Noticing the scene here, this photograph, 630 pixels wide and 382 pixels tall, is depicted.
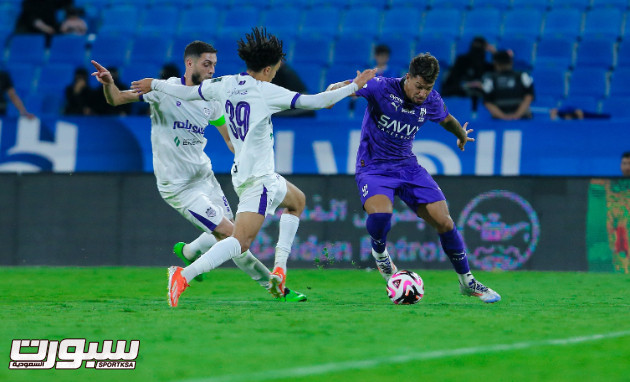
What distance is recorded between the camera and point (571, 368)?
503cm

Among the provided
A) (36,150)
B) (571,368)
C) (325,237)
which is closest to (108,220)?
(36,150)

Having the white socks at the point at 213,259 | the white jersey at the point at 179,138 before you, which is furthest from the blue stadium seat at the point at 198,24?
the white socks at the point at 213,259

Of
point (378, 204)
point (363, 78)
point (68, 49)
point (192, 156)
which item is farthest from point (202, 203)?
point (68, 49)

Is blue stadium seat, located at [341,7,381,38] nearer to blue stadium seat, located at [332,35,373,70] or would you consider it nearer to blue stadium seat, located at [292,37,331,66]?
blue stadium seat, located at [332,35,373,70]

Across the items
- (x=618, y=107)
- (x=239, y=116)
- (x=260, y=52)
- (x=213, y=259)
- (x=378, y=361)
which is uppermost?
(x=618, y=107)

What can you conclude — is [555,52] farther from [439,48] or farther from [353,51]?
[353,51]

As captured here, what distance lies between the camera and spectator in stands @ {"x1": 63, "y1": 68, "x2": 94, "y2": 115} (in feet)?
51.1

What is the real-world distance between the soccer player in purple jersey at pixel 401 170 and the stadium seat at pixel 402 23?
9324 millimetres

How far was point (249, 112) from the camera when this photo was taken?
302 inches

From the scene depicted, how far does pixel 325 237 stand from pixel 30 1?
8.90 m

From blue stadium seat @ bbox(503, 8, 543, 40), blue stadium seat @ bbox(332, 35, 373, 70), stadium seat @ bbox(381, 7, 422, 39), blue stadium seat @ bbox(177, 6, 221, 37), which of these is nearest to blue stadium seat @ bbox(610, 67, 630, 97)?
blue stadium seat @ bbox(503, 8, 543, 40)

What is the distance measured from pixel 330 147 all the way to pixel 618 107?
14.7ft

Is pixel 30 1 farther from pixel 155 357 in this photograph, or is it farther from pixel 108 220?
pixel 155 357

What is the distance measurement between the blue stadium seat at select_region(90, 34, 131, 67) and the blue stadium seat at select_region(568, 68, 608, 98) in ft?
24.9
